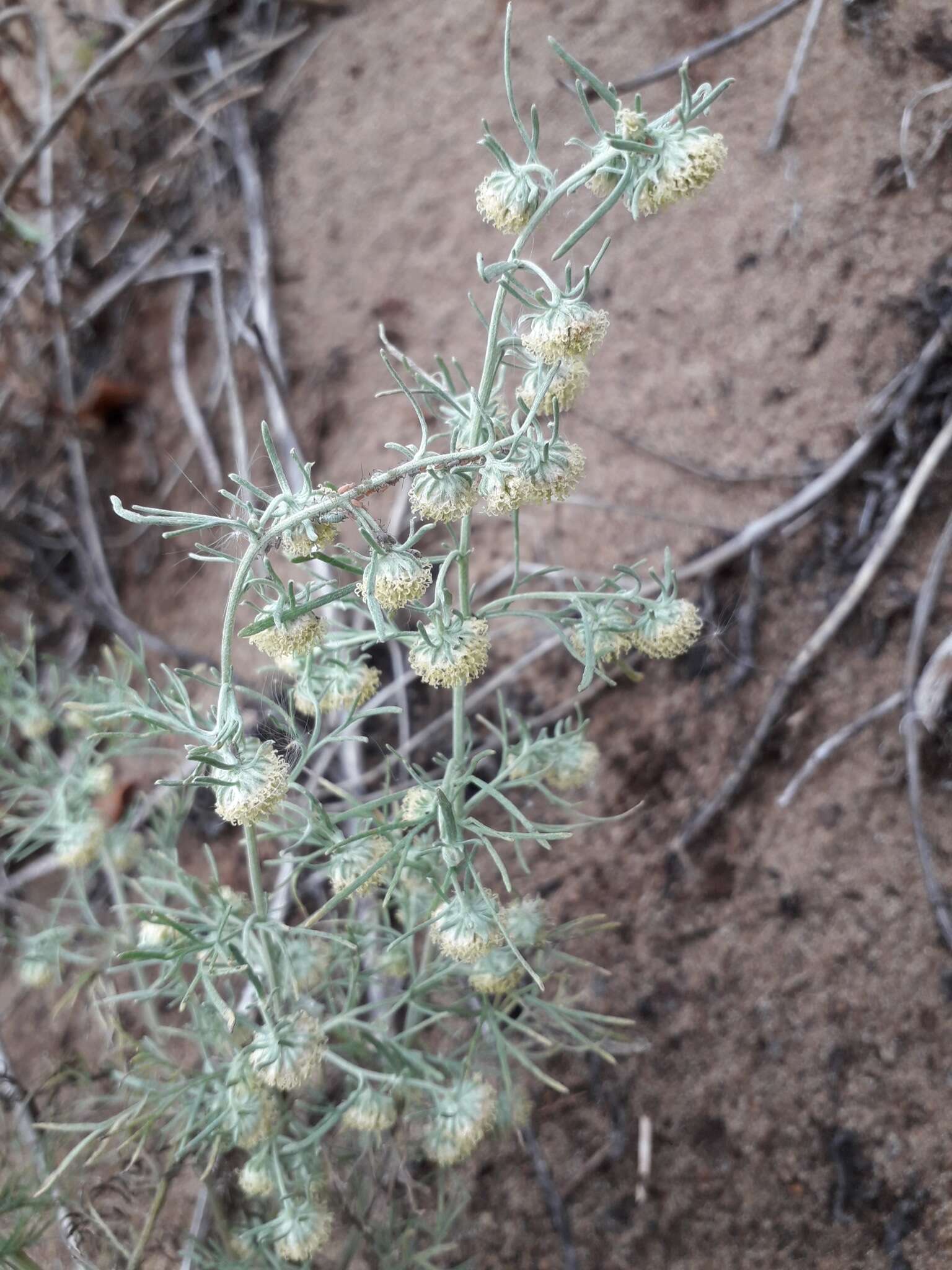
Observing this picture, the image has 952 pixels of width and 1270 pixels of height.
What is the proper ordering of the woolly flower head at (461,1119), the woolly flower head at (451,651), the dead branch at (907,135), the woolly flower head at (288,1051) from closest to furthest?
the woolly flower head at (451,651) → the woolly flower head at (288,1051) → the woolly flower head at (461,1119) → the dead branch at (907,135)

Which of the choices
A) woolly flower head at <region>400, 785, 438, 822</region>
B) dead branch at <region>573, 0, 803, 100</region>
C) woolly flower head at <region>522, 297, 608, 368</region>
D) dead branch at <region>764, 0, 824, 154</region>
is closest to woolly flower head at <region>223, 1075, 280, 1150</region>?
woolly flower head at <region>400, 785, 438, 822</region>

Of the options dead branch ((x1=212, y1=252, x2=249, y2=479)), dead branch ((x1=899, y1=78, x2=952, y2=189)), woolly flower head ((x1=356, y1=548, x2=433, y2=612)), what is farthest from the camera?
dead branch ((x1=212, y1=252, x2=249, y2=479))

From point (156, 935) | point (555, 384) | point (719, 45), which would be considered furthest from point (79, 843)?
point (719, 45)

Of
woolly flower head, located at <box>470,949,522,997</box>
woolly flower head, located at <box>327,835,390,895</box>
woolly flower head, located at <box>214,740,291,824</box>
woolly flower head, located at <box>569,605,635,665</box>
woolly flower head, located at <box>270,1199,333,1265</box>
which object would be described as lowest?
woolly flower head, located at <box>270,1199,333,1265</box>

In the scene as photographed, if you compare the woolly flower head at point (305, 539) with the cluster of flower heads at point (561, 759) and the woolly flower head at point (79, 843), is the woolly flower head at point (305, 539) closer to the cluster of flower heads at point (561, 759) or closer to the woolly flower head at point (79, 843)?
the cluster of flower heads at point (561, 759)

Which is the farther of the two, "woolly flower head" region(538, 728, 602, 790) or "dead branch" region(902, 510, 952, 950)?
"dead branch" region(902, 510, 952, 950)

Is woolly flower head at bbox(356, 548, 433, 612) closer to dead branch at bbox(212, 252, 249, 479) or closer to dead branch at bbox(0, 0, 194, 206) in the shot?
dead branch at bbox(212, 252, 249, 479)

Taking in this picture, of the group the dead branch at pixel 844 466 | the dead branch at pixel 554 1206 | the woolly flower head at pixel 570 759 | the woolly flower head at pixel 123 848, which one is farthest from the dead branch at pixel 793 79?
the dead branch at pixel 554 1206
